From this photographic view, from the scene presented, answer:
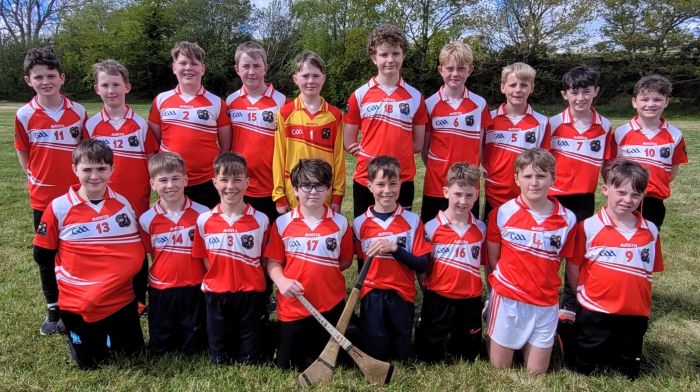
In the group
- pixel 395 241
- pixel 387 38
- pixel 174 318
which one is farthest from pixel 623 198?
pixel 174 318

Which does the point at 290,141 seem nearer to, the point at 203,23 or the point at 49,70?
the point at 49,70

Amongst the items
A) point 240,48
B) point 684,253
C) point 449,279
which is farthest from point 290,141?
point 684,253

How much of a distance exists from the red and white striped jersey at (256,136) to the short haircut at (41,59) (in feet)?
4.60

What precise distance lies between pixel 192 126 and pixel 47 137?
112 centimetres

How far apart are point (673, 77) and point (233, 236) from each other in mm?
31929

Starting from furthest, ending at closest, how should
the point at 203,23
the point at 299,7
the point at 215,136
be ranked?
1. the point at 203,23
2. the point at 299,7
3. the point at 215,136

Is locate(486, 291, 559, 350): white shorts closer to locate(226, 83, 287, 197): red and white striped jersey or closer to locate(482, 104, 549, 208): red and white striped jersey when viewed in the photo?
locate(482, 104, 549, 208): red and white striped jersey

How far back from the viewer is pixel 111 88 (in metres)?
3.93

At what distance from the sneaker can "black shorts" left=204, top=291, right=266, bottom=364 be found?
1296 mm

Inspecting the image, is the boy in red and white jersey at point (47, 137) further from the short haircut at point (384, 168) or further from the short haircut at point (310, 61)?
the short haircut at point (384, 168)

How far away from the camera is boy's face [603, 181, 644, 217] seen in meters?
3.24

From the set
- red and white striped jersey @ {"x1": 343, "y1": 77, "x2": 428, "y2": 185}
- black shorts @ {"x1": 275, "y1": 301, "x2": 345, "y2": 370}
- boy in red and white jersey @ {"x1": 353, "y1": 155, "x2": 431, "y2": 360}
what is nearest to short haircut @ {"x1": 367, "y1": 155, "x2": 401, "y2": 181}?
boy in red and white jersey @ {"x1": 353, "y1": 155, "x2": 431, "y2": 360}

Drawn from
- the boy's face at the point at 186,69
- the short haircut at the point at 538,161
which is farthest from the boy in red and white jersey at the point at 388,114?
the boy's face at the point at 186,69

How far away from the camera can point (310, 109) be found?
4.01 m
